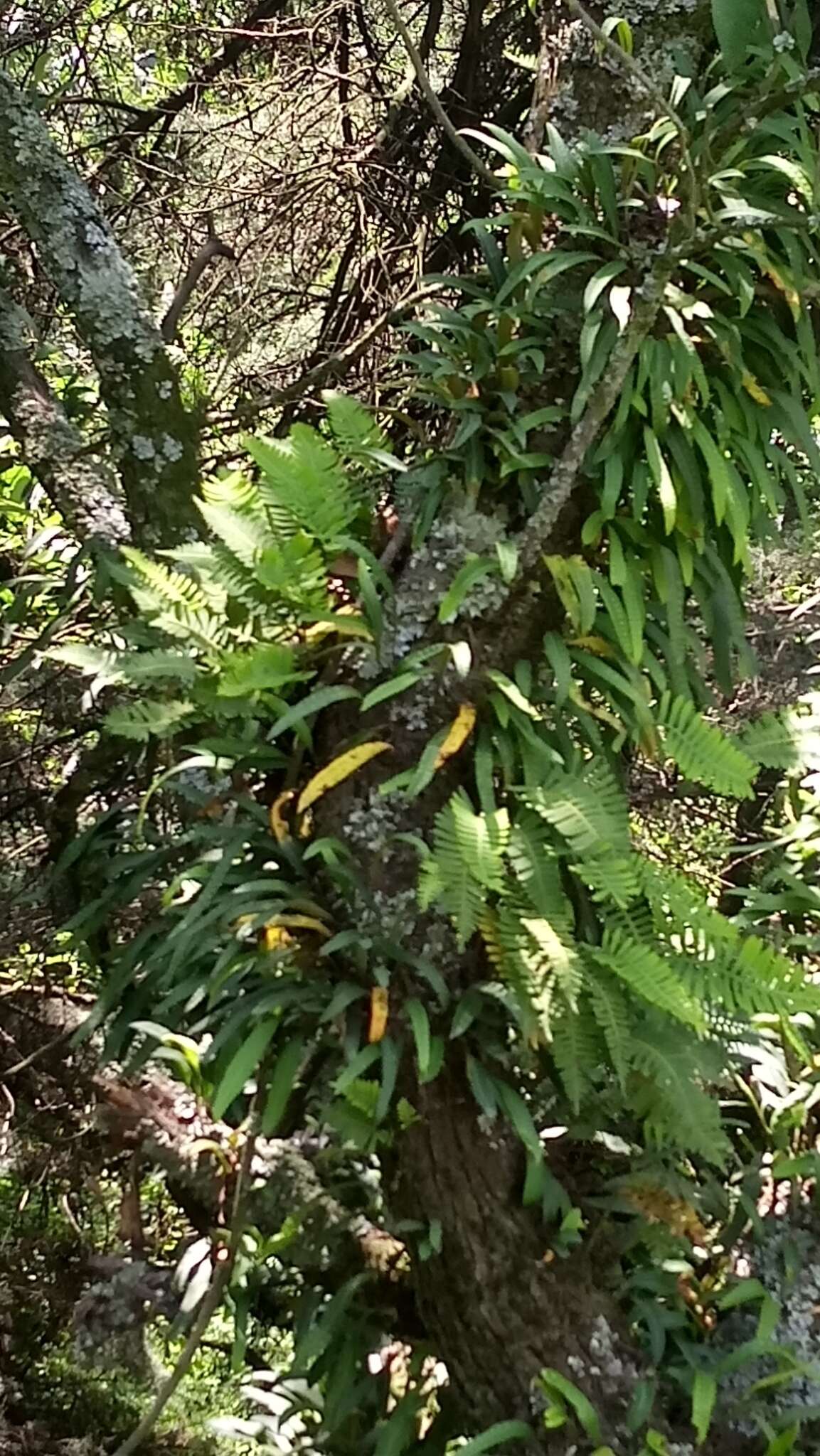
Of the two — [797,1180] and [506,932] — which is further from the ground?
[506,932]

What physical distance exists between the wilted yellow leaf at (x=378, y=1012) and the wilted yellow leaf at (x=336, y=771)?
0.28 meters

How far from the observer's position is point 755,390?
177cm

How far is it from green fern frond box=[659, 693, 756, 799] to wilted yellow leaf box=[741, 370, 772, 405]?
50 centimetres

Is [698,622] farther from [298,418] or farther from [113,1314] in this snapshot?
[113,1314]

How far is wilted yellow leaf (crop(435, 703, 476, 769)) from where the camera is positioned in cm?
167

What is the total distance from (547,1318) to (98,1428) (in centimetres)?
175

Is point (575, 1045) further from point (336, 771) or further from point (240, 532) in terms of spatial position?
point (240, 532)

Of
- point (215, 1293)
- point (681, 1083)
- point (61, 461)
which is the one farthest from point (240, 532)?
point (215, 1293)

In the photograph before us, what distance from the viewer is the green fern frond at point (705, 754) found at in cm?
162

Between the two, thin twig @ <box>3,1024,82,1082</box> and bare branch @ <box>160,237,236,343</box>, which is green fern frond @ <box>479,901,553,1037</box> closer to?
thin twig @ <box>3,1024,82,1082</box>

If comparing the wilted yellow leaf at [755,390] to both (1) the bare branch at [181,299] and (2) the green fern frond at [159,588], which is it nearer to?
(2) the green fern frond at [159,588]

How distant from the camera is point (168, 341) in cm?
229

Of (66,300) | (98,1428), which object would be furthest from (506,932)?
(98,1428)

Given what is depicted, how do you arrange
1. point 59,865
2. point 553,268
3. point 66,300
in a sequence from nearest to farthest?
point 553,268 < point 66,300 < point 59,865
